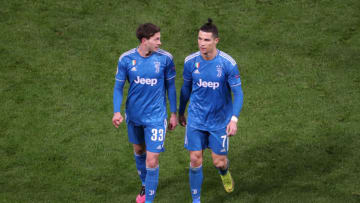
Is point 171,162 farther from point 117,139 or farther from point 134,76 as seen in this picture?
point 134,76

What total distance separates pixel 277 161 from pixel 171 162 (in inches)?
73.9

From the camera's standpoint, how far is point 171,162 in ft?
34.0

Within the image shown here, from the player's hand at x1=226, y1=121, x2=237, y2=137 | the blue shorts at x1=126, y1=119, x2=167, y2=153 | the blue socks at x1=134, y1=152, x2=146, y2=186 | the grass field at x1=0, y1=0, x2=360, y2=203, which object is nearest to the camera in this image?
the player's hand at x1=226, y1=121, x2=237, y2=137

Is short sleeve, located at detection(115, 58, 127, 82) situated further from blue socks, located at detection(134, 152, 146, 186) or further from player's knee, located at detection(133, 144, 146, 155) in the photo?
blue socks, located at detection(134, 152, 146, 186)

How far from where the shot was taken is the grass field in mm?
9570

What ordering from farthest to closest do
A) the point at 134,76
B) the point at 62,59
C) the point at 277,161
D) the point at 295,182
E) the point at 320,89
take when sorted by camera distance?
the point at 62,59
the point at 320,89
the point at 277,161
the point at 295,182
the point at 134,76

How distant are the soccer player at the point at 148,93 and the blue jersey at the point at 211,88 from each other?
0.30m

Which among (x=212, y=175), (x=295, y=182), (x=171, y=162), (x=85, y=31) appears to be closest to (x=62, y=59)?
(x=85, y=31)

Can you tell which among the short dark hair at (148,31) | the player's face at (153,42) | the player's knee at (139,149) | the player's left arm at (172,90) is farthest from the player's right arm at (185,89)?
the player's knee at (139,149)

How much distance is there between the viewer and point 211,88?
809 cm

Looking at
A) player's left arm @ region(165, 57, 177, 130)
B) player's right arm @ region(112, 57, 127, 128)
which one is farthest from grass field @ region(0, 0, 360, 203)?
player's right arm @ region(112, 57, 127, 128)

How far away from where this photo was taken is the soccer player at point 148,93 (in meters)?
8.10

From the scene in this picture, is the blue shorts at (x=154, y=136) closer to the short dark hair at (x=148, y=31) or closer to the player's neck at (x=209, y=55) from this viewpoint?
the player's neck at (x=209, y=55)

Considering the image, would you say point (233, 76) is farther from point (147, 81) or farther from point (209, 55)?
point (147, 81)
